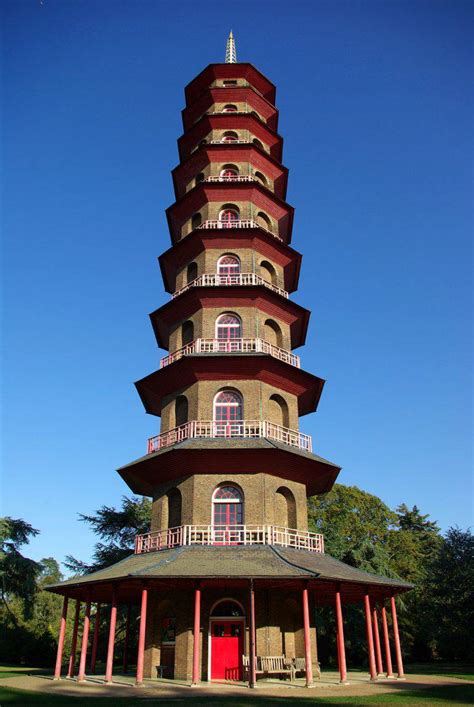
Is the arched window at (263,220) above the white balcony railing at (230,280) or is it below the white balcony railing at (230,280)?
above

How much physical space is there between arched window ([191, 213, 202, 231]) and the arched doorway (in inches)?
685

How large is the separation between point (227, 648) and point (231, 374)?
9.73m

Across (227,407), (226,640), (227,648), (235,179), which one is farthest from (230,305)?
(227,648)

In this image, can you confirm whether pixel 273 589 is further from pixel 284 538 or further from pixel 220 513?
pixel 220 513

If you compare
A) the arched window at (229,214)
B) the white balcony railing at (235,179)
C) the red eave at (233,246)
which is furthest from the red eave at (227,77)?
the red eave at (233,246)

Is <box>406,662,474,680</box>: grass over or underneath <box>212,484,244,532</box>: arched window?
underneath

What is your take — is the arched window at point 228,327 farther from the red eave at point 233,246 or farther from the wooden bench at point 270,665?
the wooden bench at point 270,665

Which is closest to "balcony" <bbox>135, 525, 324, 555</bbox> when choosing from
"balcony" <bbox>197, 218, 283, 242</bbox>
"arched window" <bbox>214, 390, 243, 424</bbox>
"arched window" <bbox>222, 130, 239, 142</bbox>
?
"arched window" <bbox>214, 390, 243, 424</bbox>

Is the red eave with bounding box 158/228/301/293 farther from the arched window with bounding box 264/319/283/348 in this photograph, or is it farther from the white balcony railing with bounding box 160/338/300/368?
the white balcony railing with bounding box 160/338/300/368

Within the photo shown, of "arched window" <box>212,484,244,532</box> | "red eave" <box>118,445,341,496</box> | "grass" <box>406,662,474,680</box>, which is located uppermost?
"red eave" <box>118,445,341,496</box>

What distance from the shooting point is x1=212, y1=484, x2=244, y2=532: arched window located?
2033 centimetres

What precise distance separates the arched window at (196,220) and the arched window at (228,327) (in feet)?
20.3

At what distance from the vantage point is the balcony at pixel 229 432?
70.9ft

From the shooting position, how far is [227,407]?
74.2 feet
